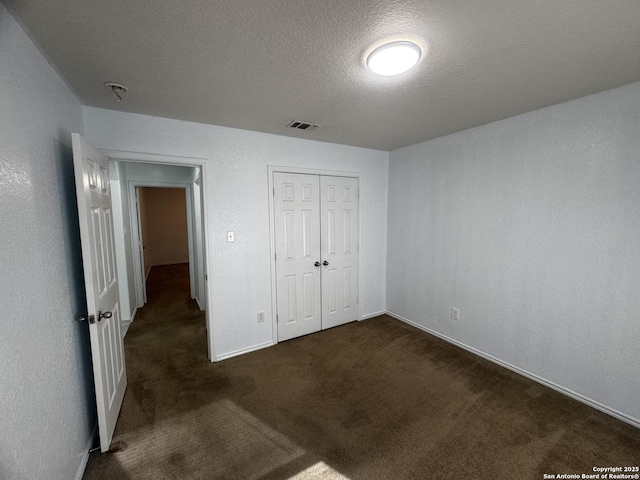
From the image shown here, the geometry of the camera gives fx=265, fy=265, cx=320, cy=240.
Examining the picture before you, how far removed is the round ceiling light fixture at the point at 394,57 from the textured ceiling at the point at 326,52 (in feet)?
0.18

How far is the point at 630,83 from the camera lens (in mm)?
1810

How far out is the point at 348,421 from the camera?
76.5 inches

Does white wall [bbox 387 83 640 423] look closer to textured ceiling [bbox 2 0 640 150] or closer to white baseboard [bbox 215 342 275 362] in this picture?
textured ceiling [bbox 2 0 640 150]

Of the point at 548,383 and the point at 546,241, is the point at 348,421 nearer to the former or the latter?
the point at 548,383

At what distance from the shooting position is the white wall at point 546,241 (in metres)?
1.90

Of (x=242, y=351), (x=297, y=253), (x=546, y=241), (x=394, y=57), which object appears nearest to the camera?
(x=394, y=57)

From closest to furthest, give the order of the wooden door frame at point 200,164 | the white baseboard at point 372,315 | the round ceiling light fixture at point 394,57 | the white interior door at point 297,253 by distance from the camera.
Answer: the round ceiling light fixture at point 394,57
the wooden door frame at point 200,164
the white interior door at point 297,253
the white baseboard at point 372,315

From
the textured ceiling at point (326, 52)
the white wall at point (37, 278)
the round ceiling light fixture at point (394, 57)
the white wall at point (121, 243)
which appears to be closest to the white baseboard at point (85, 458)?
the white wall at point (37, 278)

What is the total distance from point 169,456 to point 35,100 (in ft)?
6.98

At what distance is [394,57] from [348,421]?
7.77ft

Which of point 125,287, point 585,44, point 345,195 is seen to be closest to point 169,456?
point 125,287

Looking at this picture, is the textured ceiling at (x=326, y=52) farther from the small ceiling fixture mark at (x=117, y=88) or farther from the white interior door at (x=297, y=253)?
the white interior door at (x=297, y=253)

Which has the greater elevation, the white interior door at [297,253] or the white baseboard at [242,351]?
the white interior door at [297,253]

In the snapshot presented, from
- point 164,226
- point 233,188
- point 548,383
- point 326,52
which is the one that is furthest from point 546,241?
point 164,226
